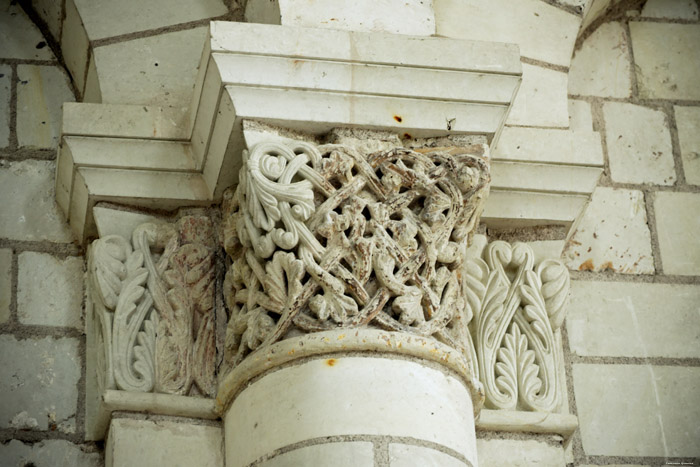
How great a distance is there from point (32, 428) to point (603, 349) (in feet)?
4.67

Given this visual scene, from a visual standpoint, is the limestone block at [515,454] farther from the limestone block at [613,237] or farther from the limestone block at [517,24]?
the limestone block at [517,24]

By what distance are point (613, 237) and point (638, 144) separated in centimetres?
33

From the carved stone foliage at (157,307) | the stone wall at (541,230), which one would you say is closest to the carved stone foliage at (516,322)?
the stone wall at (541,230)

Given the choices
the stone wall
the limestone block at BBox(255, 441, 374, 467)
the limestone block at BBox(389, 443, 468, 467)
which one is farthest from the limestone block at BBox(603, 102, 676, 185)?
the limestone block at BBox(255, 441, 374, 467)

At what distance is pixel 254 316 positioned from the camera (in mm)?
3039

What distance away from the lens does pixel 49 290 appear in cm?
343

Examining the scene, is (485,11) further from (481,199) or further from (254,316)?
(254,316)

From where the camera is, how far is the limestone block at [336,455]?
2762 millimetres

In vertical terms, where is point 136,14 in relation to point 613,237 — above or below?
above

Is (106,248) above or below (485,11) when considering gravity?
below

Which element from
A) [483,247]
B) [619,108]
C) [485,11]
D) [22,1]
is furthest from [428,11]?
[22,1]

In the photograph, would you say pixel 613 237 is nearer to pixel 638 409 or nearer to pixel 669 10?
pixel 638 409

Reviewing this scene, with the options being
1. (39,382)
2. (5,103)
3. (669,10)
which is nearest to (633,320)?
(669,10)

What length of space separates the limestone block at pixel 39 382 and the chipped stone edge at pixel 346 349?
495mm
